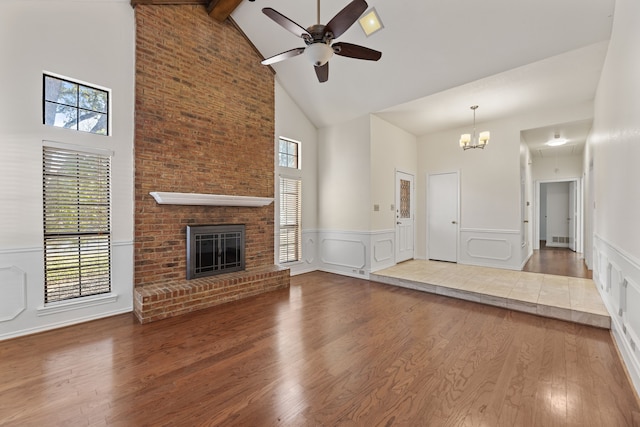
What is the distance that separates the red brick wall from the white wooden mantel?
16 cm

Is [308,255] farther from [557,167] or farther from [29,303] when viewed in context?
[557,167]

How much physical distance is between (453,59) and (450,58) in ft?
0.14

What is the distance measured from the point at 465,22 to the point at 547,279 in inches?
163

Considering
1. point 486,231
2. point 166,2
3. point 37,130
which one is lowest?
point 486,231

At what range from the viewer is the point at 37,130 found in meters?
2.94

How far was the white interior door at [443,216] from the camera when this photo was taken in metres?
6.09

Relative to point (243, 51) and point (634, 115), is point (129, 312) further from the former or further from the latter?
point (634, 115)

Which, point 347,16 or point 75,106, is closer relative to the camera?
point 347,16

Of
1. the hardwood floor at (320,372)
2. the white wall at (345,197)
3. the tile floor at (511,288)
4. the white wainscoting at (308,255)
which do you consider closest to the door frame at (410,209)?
the tile floor at (511,288)

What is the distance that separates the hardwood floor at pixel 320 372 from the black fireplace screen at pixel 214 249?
0.82 m

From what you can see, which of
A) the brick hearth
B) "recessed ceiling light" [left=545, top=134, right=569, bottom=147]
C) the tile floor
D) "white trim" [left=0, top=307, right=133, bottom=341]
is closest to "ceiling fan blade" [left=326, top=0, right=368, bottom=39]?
the brick hearth

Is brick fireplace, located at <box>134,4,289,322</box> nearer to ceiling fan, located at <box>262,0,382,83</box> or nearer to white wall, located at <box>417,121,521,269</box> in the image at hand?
ceiling fan, located at <box>262,0,382,83</box>

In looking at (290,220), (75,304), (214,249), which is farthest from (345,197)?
(75,304)

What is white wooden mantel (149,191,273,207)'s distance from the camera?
3643 mm
